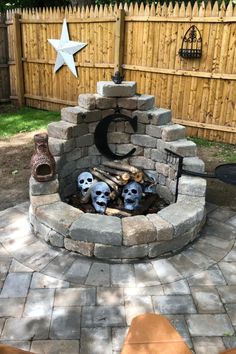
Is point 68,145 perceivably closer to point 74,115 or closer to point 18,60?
point 74,115

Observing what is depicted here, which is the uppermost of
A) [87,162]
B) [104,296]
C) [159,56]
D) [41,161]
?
[159,56]

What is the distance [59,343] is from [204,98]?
6292 mm

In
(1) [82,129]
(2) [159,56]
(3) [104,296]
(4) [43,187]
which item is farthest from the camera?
(2) [159,56]

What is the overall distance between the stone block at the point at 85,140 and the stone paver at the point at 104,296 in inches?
65.2

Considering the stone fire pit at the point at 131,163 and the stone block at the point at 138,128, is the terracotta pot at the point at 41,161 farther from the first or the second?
the stone block at the point at 138,128

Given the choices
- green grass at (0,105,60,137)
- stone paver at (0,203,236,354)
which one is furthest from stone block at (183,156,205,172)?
green grass at (0,105,60,137)

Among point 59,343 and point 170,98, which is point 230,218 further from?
point 170,98

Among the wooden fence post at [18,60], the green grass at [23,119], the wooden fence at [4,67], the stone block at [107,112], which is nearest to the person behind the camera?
the stone block at [107,112]

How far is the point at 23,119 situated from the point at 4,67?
2.28 metres

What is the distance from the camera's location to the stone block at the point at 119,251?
3.82 meters

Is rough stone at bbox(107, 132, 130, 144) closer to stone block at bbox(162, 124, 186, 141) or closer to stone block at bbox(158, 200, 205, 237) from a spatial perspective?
stone block at bbox(162, 124, 186, 141)

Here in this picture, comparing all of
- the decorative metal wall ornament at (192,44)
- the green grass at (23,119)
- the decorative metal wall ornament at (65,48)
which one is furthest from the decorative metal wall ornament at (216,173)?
the decorative metal wall ornament at (65,48)

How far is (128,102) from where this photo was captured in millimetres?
5391

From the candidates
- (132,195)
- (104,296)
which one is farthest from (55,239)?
(132,195)
